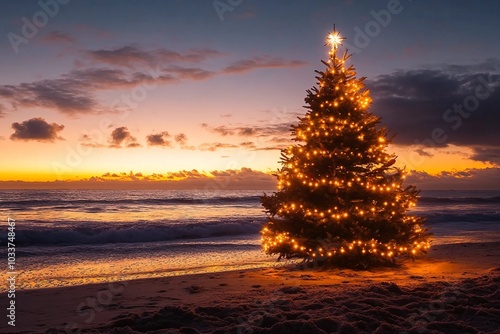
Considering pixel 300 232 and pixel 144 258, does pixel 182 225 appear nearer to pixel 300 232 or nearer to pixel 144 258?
pixel 144 258

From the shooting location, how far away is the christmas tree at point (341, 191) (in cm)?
912

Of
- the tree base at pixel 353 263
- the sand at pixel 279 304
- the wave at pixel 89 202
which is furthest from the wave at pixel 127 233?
the wave at pixel 89 202

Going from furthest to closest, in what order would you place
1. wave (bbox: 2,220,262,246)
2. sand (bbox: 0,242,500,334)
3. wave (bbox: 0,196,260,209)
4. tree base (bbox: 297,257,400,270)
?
wave (bbox: 0,196,260,209) → wave (bbox: 2,220,262,246) → tree base (bbox: 297,257,400,270) → sand (bbox: 0,242,500,334)

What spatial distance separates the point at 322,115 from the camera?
9.59 metres

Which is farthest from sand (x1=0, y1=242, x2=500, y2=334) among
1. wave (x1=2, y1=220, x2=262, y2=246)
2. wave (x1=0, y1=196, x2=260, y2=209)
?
wave (x1=0, y1=196, x2=260, y2=209)

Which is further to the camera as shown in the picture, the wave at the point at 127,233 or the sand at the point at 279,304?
the wave at the point at 127,233

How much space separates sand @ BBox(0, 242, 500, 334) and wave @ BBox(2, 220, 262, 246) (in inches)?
454

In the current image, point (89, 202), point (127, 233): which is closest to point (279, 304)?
point (127, 233)

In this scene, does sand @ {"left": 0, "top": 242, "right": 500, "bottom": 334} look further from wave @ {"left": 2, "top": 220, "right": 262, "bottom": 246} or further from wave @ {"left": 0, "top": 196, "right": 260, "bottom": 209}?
wave @ {"left": 0, "top": 196, "right": 260, "bottom": 209}

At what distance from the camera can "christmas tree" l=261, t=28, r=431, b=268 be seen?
9.12m

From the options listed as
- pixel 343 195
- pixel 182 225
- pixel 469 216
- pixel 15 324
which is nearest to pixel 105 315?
pixel 15 324

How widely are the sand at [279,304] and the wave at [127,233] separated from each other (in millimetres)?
11523

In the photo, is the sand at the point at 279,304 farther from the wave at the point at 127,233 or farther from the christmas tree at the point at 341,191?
the wave at the point at 127,233

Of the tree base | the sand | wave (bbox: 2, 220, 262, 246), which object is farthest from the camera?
wave (bbox: 2, 220, 262, 246)
